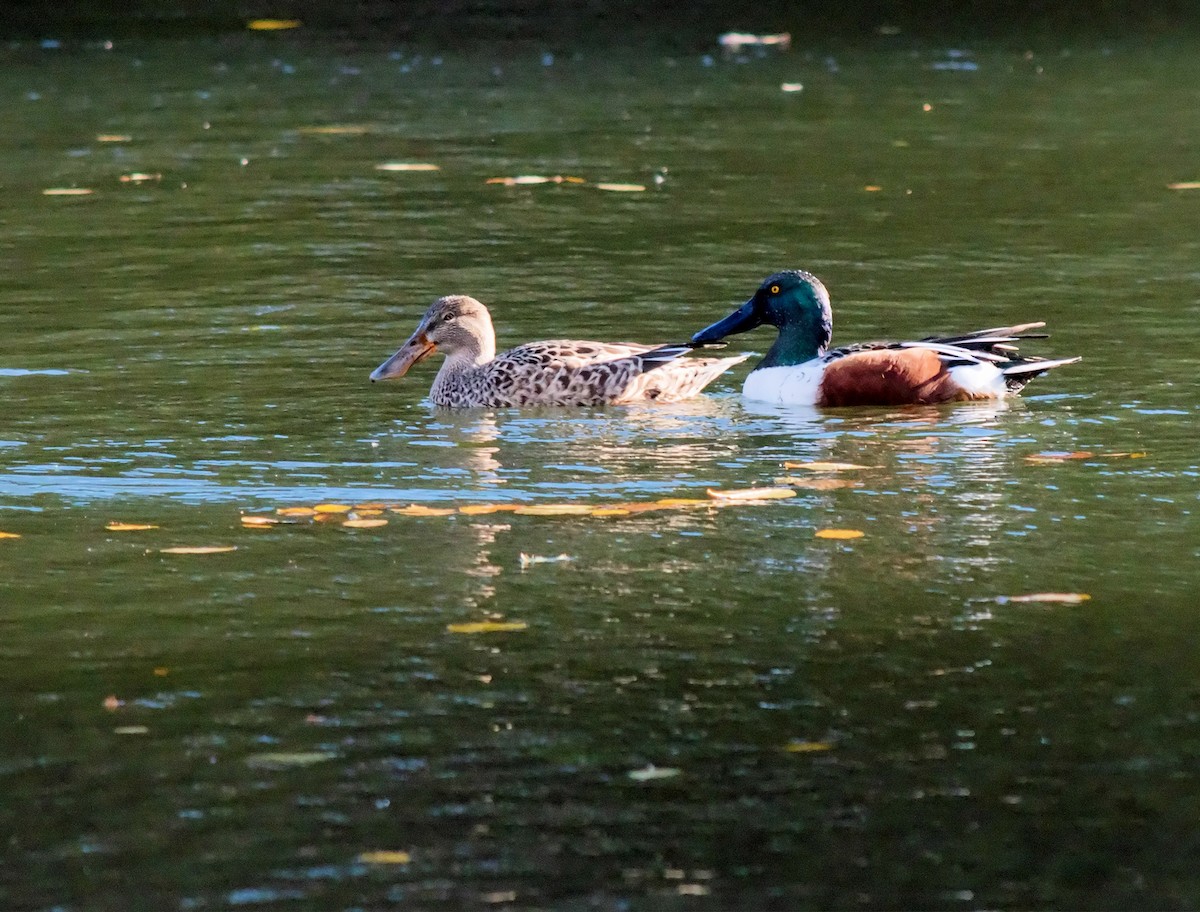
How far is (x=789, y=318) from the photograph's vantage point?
1242cm

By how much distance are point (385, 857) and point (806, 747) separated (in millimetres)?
1322

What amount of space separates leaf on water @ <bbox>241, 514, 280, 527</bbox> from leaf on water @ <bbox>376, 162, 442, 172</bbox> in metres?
11.4

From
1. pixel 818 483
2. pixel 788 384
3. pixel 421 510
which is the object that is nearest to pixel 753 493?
pixel 818 483

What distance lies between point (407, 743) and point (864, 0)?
89.0 feet

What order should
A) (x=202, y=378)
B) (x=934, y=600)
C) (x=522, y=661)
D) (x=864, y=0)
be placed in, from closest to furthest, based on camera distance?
(x=522, y=661)
(x=934, y=600)
(x=202, y=378)
(x=864, y=0)

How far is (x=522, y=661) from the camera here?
23.7 ft

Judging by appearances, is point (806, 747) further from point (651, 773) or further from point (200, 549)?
point (200, 549)

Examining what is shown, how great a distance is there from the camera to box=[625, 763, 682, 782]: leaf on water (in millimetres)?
6215

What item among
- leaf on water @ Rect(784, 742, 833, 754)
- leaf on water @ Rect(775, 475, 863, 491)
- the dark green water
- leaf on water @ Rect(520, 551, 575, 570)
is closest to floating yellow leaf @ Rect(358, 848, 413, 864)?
the dark green water

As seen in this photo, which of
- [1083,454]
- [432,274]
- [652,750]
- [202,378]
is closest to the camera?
[652,750]

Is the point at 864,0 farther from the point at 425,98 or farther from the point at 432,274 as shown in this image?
the point at 432,274

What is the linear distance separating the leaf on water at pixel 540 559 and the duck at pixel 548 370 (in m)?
3.48

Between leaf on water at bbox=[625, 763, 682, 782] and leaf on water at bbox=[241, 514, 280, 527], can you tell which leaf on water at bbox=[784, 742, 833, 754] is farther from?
leaf on water at bbox=[241, 514, 280, 527]

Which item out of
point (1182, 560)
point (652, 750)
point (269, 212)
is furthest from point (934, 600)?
point (269, 212)
